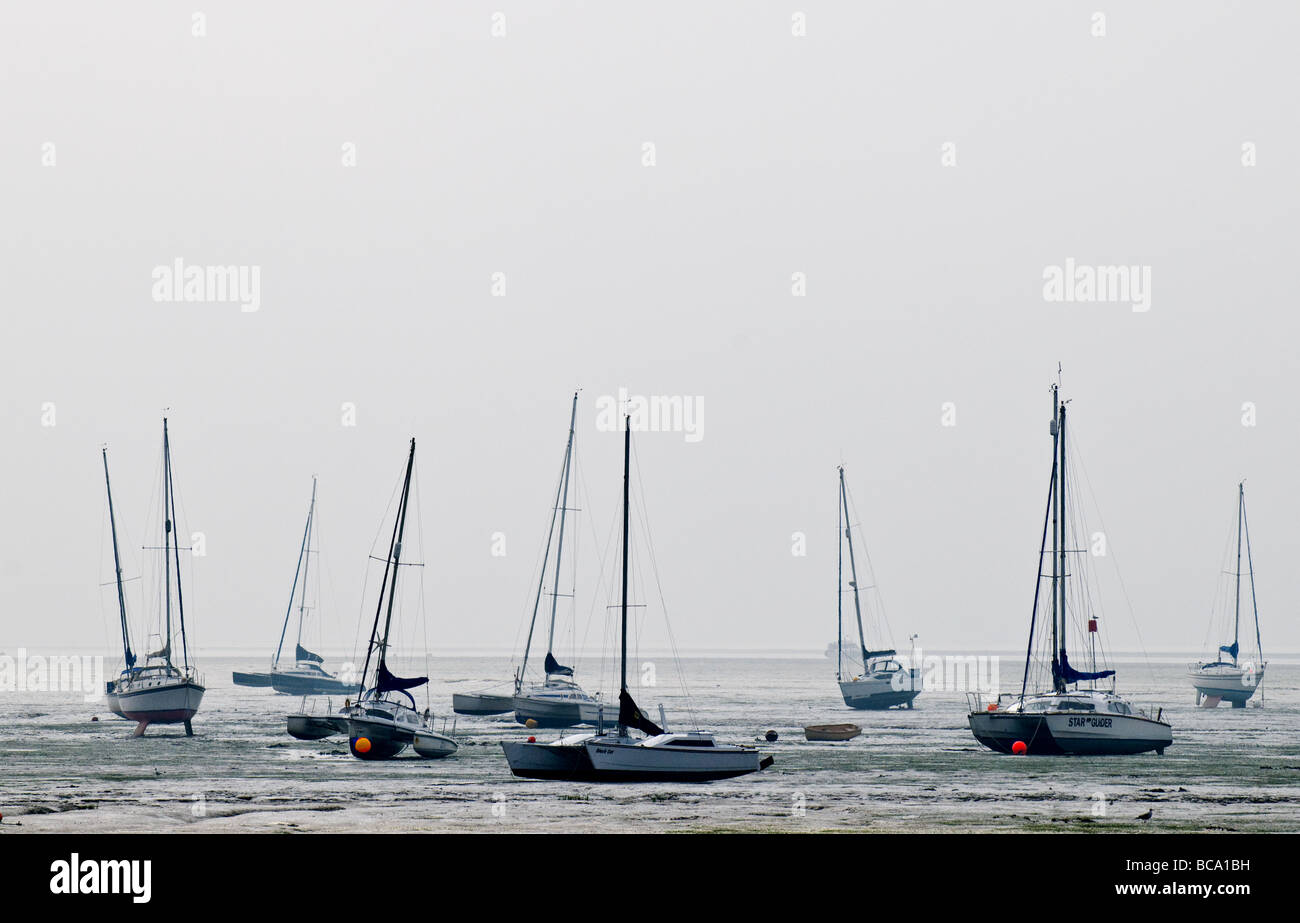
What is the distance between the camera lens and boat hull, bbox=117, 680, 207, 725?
254ft

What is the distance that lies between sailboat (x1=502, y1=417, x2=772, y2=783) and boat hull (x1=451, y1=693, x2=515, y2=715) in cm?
4381

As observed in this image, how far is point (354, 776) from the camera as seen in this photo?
179 ft

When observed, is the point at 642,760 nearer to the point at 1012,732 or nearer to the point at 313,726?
the point at 1012,732

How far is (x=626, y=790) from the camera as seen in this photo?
49094 millimetres

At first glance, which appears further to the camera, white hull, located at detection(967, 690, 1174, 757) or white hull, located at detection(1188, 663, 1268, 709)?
white hull, located at detection(1188, 663, 1268, 709)

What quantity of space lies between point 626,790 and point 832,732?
3466cm

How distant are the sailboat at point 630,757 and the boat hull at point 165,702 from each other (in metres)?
30.6

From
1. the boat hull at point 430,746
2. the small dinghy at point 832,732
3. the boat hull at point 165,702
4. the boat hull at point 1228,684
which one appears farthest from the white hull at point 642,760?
the boat hull at point 1228,684

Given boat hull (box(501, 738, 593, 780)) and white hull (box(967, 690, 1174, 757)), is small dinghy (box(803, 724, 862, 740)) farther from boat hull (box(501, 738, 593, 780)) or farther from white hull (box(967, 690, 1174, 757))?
boat hull (box(501, 738, 593, 780))

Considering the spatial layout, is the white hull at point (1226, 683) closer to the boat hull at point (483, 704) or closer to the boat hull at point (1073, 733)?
the boat hull at point (483, 704)

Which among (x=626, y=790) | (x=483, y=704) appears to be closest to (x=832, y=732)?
(x=483, y=704)

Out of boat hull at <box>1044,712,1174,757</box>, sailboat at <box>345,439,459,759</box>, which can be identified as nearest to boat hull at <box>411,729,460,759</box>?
sailboat at <box>345,439,459,759</box>
